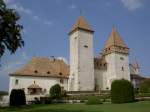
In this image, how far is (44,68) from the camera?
56844 mm

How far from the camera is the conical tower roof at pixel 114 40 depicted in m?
62.8

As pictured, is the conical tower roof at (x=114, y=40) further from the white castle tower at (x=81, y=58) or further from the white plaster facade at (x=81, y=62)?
the white plaster facade at (x=81, y=62)

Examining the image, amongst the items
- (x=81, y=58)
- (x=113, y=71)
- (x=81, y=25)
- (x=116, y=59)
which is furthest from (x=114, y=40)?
(x=81, y=58)

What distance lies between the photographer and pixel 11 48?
2934cm

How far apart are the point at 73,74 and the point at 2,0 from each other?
3179 cm

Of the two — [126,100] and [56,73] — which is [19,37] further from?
[56,73]

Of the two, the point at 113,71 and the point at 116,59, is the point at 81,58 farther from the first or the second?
the point at 116,59

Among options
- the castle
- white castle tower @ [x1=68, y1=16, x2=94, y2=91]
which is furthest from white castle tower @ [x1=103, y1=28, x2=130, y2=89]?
white castle tower @ [x1=68, y1=16, x2=94, y2=91]

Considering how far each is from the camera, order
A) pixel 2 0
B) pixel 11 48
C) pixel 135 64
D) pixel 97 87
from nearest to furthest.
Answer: pixel 2 0
pixel 11 48
pixel 97 87
pixel 135 64

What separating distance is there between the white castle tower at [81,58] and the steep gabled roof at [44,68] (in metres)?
3.05

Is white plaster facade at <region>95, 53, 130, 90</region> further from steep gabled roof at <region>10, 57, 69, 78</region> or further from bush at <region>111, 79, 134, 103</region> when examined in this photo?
bush at <region>111, 79, 134, 103</region>

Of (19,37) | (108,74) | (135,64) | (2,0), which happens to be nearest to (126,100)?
(19,37)

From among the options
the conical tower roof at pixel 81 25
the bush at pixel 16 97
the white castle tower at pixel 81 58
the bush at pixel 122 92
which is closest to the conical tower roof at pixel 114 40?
the white castle tower at pixel 81 58

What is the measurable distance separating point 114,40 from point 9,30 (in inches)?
1550
